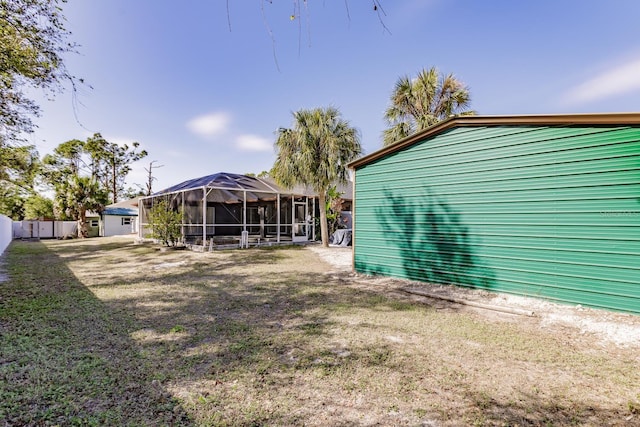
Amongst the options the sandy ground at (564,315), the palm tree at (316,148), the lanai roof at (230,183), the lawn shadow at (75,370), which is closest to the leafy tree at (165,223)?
the lanai roof at (230,183)

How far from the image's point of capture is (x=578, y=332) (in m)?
3.98

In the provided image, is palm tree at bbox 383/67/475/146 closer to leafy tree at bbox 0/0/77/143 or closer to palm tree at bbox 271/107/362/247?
palm tree at bbox 271/107/362/247

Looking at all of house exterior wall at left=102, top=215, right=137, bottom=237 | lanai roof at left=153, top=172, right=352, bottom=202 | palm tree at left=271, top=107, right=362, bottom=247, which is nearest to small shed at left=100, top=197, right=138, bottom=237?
house exterior wall at left=102, top=215, right=137, bottom=237

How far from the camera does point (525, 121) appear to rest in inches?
213

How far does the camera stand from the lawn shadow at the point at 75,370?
2205 mm

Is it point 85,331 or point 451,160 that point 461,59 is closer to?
point 451,160

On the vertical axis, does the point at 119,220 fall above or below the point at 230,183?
below

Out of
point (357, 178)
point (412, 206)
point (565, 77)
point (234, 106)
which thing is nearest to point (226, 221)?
point (234, 106)

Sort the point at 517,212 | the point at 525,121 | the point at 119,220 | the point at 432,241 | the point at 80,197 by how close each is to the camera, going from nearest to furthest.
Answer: the point at 525,121 → the point at 517,212 → the point at 432,241 → the point at 80,197 → the point at 119,220

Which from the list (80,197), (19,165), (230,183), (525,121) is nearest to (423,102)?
(525,121)

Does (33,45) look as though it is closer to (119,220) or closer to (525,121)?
(525,121)

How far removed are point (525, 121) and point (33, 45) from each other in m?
9.57

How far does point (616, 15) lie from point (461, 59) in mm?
5126

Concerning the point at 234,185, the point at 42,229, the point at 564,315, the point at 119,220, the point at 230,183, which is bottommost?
the point at 564,315
